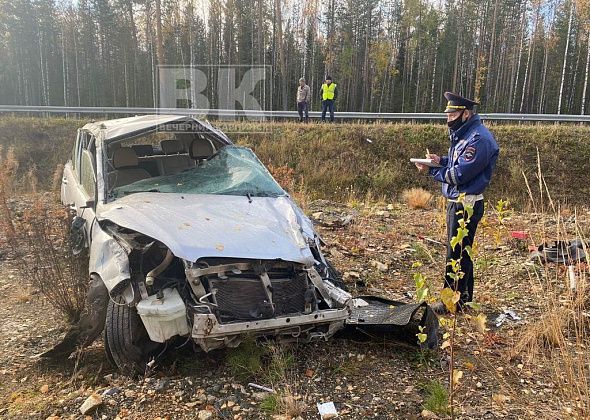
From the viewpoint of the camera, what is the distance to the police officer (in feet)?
12.4

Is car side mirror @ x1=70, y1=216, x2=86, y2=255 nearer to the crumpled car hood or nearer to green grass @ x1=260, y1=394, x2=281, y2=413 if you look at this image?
the crumpled car hood

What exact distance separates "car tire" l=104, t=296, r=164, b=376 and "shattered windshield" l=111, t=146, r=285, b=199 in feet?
4.16

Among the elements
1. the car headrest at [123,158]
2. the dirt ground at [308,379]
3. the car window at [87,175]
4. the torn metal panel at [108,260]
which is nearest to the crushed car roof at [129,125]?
the car headrest at [123,158]

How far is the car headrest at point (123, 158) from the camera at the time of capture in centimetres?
449

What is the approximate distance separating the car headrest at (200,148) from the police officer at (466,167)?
258cm

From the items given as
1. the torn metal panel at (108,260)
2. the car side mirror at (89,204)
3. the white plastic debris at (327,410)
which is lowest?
the white plastic debris at (327,410)

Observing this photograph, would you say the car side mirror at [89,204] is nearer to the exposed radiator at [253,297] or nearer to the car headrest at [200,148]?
the car headrest at [200,148]

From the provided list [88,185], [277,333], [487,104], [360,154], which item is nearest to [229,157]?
[88,185]

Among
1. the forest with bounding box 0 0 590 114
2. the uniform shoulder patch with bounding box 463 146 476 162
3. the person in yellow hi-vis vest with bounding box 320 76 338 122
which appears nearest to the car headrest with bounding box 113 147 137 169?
the uniform shoulder patch with bounding box 463 146 476 162

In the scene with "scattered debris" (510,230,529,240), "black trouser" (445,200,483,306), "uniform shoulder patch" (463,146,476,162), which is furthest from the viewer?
"scattered debris" (510,230,529,240)

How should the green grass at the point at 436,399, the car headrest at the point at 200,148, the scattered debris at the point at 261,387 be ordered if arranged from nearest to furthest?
1. the green grass at the point at 436,399
2. the scattered debris at the point at 261,387
3. the car headrest at the point at 200,148

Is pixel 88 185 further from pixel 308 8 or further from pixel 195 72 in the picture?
pixel 308 8

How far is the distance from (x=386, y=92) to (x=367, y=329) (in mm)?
33174

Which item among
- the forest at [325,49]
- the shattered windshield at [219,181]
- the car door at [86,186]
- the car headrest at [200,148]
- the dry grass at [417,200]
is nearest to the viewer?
the car door at [86,186]
